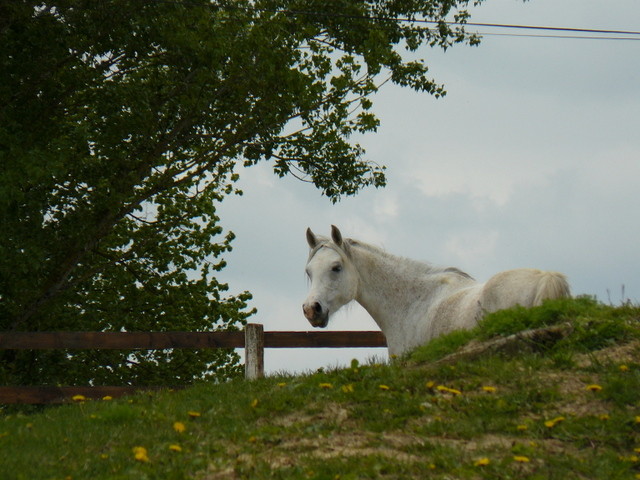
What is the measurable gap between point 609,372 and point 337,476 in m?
3.10

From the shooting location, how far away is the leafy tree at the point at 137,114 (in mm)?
17531

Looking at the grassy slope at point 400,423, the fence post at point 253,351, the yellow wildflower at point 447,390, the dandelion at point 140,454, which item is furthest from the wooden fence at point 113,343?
the dandelion at point 140,454

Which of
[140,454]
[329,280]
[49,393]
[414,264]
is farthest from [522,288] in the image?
[49,393]

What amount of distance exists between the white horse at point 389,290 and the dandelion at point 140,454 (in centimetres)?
462

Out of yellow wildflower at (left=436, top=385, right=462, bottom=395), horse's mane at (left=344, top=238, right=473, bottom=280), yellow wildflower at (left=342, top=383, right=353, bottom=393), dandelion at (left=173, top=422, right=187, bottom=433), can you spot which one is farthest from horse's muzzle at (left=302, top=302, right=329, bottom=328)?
dandelion at (left=173, top=422, right=187, bottom=433)

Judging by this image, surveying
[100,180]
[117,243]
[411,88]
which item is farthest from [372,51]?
[117,243]

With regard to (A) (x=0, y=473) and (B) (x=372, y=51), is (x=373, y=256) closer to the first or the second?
(A) (x=0, y=473)

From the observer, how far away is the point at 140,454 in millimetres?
7262

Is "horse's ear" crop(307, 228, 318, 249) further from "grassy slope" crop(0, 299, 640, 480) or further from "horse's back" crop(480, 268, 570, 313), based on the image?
"grassy slope" crop(0, 299, 640, 480)

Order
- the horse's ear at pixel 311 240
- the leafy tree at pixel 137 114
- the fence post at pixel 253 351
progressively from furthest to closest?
the leafy tree at pixel 137 114
the fence post at pixel 253 351
the horse's ear at pixel 311 240

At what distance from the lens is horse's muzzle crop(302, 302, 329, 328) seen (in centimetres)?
1180

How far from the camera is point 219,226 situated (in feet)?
79.3

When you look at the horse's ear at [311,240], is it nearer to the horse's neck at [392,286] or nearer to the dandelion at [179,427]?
the horse's neck at [392,286]

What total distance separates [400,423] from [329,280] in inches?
169
